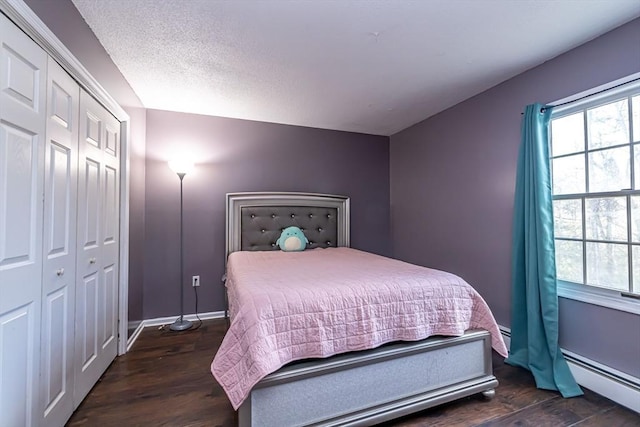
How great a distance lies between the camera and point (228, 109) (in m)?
3.05

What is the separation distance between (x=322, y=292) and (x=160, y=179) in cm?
252

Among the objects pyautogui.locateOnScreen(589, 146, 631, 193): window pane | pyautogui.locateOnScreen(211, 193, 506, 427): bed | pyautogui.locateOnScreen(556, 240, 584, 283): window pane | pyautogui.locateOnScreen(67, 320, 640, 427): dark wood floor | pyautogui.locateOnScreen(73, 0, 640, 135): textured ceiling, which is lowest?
pyautogui.locateOnScreen(67, 320, 640, 427): dark wood floor

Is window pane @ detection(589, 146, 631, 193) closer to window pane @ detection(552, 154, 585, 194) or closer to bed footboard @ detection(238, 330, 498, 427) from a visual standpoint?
window pane @ detection(552, 154, 585, 194)

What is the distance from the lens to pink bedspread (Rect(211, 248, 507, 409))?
4.26ft

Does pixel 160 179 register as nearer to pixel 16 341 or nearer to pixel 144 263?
pixel 144 263

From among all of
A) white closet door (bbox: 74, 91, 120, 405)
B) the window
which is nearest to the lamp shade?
white closet door (bbox: 74, 91, 120, 405)

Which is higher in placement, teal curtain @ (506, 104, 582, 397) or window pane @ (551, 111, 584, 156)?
window pane @ (551, 111, 584, 156)

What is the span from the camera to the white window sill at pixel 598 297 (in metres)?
1.70

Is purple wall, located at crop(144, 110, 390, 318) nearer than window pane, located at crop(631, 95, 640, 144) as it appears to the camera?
No

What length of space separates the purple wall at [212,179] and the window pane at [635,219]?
2592mm

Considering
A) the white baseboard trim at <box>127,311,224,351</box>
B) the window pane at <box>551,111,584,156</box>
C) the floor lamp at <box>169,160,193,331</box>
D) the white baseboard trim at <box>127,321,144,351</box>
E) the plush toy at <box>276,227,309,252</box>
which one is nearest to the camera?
the window pane at <box>551,111,584,156</box>

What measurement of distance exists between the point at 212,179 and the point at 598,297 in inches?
142

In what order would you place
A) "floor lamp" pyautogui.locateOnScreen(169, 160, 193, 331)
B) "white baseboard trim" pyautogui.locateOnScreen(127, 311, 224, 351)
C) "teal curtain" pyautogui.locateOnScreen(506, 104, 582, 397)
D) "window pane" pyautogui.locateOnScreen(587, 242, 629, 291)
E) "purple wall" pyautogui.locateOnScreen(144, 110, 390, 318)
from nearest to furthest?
"window pane" pyautogui.locateOnScreen(587, 242, 629, 291) → "teal curtain" pyautogui.locateOnScreen(506, 104, 582, 397) → "white baseboard trim" pyautogui.locateOnScreen(127, 311, 224, 351) → "floor lamp" pyautogui.locateOnScreen(169, 160, 193, 331) → "purple wall" pyautogui.locateOnScreen(144, 110, 390, 318)

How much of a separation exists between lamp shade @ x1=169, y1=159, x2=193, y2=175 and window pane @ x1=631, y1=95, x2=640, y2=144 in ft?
11.7
